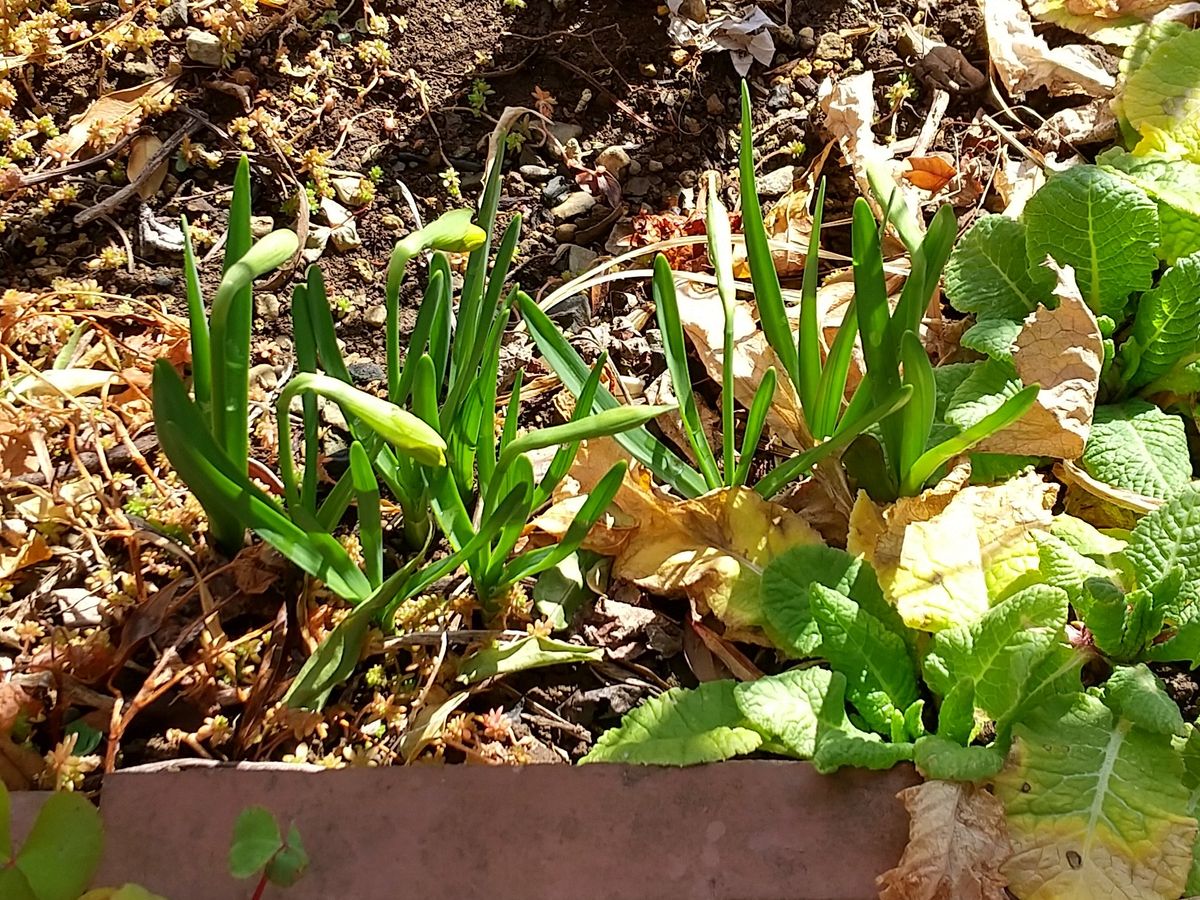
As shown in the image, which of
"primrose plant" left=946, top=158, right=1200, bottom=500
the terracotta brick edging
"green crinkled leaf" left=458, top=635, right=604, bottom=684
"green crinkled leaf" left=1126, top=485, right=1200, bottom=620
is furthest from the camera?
"primrose plant" left=946, top=158, right=1200, bottom=500

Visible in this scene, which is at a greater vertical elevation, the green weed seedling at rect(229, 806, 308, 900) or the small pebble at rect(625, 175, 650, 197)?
the small pebble at rect(625, 175, 650, 197)

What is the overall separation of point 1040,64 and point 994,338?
0.76 meters

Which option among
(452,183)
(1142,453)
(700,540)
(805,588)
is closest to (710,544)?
(700,540)

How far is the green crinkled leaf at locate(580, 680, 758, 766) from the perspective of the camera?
112cm

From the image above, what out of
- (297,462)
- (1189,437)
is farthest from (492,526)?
(1189,437)

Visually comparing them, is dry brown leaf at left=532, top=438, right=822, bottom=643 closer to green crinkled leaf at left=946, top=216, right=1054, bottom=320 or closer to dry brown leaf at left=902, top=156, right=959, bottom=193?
green crinkled leaf at left=946, top=216, right=1054, bottom=320

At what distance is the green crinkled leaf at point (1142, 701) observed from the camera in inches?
41.9

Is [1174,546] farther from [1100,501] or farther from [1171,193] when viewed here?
[1171,193]

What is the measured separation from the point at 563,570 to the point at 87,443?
0.70 m

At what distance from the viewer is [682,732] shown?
3.81ft

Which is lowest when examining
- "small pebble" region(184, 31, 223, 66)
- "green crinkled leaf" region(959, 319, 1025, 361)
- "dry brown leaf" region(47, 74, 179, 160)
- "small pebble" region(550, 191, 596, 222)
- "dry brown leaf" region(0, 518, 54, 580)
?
"dry brown leaf" region(0, 518, 54, 580)

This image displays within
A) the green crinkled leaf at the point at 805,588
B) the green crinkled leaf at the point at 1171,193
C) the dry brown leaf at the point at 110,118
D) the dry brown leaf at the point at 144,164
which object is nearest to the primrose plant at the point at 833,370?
the green crinkled leaf at the point at 805,588

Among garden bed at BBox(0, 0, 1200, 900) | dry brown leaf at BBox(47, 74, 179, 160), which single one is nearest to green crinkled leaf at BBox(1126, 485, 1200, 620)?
garden bed at BBox(0, 0, 1200, 900)

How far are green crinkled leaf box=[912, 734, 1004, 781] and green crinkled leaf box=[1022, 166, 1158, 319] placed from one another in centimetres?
73
